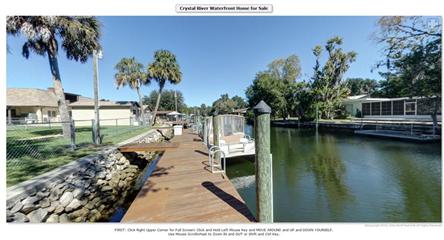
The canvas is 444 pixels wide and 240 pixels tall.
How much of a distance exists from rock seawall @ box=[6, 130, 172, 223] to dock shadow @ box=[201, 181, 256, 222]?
2.74 metres

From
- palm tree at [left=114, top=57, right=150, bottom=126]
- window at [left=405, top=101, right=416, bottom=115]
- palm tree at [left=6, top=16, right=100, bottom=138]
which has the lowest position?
window at [left=405, top=101, right=416, bottom=115]

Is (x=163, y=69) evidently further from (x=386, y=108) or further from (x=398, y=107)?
(x=386, y=108)

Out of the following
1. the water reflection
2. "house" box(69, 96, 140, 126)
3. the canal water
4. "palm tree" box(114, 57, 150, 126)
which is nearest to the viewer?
the canal water

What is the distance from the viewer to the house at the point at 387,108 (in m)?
21.3

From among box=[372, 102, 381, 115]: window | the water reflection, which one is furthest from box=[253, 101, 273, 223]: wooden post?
box=[372, 102, 381, 115]: window

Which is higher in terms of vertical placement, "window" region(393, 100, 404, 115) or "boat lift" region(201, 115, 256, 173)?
"window" region(393, 100, 404, 115)

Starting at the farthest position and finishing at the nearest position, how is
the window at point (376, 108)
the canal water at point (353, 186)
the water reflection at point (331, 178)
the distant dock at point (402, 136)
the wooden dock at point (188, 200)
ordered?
the window at point (376, 108), the distant dock at point (402, 136), the water reflection at point (331, 178), the canal water at point (353, 186), the wooden dock at point (188, 200)

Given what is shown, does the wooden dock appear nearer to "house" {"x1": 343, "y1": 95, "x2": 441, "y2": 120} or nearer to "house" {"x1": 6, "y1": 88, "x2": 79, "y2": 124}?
"house" {"x1": 343, "y1": 95, "x2": 441, "y2": 120}

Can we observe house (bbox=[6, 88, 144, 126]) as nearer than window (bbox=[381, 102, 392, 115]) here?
Yes

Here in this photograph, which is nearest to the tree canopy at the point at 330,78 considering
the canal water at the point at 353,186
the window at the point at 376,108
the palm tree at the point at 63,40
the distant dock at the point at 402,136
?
the window at the point at 376,108

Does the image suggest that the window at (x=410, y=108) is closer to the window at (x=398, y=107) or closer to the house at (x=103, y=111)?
the window at (x=398, y=107)

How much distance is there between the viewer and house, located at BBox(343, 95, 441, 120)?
21.3 meters

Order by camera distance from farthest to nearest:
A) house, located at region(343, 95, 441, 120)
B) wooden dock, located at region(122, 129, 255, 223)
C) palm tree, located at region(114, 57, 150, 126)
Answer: palm tree, located at region(114, 57, 150, 126) < house, located at region(343, 95, 441, 120) < wooden dock, located at region(122, 129, 255, 223)

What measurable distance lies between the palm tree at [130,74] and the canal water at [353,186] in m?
19.9
